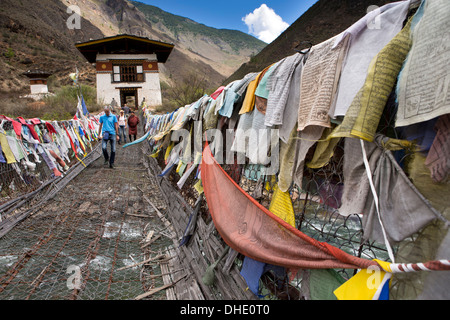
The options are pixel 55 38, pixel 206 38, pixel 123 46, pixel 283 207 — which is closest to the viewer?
pixel 283 207

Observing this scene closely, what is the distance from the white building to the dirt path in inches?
721

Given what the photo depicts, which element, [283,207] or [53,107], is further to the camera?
[53,107]

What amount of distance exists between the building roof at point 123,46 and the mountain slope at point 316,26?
13099mm

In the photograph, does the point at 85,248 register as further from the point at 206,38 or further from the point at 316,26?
the point at 206,38

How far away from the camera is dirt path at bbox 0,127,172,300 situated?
2395 mm

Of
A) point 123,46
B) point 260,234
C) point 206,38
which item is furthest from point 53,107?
point 206,38

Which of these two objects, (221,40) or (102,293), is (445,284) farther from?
(221,40)

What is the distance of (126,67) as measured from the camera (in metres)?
21.7

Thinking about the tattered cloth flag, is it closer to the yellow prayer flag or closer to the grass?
the yellow prayer flag

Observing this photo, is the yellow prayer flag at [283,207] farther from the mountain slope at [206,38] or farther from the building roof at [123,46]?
the mountain slope at [206,38]

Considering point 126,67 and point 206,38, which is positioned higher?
point 206,38

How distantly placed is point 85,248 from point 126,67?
2213 cm

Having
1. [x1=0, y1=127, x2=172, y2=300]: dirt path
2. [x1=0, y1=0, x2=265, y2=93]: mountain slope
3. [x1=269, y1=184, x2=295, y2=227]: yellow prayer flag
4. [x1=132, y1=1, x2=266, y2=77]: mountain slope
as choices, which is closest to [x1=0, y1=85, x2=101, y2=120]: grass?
[x1=0, y1=0, x2=265, y2=93]: mountain slope

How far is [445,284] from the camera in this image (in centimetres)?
83
